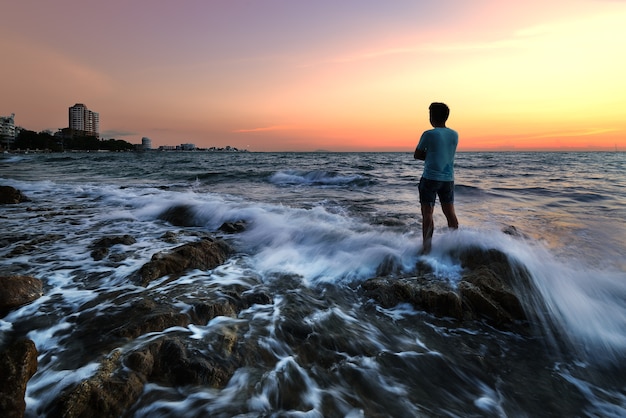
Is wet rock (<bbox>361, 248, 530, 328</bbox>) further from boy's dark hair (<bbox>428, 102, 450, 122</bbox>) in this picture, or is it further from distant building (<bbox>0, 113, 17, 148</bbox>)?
distant building (<bbox>0, 113, 17, 148</bbox>)

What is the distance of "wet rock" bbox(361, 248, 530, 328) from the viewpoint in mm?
3553

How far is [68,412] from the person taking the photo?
198cm

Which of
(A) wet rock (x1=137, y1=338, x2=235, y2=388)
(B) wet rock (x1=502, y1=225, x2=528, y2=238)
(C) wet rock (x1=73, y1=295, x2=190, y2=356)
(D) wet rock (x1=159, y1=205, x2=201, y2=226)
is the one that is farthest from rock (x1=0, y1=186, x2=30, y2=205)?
(B) wet rock (x1=502, y1=225, x2=528, y2=238)

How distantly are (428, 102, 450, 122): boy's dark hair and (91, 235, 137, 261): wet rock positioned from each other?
17.5ft

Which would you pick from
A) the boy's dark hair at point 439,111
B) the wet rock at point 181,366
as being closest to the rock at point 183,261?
the wet rock at point 181,366

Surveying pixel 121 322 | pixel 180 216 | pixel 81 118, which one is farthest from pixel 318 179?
pixel 81 118

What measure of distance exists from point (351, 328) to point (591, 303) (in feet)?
9.43

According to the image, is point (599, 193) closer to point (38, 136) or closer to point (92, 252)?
point (92, 252)

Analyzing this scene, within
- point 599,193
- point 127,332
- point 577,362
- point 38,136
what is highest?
point 38,136

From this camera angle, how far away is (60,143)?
11325 cm

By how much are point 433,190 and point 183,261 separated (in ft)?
12.4

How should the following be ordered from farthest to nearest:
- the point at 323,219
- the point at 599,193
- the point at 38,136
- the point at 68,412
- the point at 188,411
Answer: the point at 38,136 → the point at 599,193 → the point at 323,219 → the point at 188,411 → the point at 68,412

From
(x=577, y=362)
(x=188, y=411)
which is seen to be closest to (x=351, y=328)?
(x=188, y=411)

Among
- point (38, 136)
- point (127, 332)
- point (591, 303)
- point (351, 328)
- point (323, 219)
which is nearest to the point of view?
point (127, 332)
